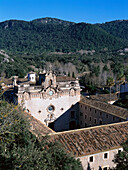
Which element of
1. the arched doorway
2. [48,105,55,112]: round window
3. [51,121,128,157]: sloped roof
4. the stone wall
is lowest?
the arched doorway

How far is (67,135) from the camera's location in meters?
20.6

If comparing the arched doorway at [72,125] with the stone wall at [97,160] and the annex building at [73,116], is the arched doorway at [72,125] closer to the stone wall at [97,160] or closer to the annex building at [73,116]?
the annex building at [73,116]

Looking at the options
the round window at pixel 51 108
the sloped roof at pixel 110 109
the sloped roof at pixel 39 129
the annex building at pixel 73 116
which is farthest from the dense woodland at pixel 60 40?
the sloped roof at pixel 39 129

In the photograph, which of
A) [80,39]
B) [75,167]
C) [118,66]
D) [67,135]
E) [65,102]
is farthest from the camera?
[80,39]

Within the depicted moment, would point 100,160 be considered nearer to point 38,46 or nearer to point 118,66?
point 118,66

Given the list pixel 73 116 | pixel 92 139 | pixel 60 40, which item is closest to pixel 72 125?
pixel 73 116

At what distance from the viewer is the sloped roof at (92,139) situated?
18969mm

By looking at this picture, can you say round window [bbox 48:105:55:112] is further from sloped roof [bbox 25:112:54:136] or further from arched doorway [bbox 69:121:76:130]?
sloped roof [bbox 25:112:54:136]

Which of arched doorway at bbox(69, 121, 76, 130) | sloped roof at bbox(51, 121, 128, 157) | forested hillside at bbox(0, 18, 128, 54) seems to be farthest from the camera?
forested hillside at bbox(0, 18, 128, 54)

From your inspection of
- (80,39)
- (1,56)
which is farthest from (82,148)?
(80,39)

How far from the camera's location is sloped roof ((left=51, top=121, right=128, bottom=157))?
18969 millimetres

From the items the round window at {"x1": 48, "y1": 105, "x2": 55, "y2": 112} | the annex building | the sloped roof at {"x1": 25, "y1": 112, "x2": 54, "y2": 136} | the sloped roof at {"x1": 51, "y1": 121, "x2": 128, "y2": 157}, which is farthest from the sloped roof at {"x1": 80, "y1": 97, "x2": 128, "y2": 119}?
the sloped roof at {"x1": 25, "y1": 112, "x2": 54, "y2": 136}

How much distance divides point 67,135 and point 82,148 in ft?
6.98

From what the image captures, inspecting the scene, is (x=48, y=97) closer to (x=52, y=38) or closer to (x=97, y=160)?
(x=97, y=160)
